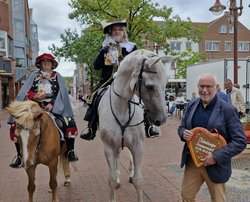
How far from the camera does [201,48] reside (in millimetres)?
56438

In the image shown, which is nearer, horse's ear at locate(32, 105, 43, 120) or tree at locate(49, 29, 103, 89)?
horse's ear at locate(32, 105, 43, 120)

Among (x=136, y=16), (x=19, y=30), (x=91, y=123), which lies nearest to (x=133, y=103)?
(x=91, y=123)

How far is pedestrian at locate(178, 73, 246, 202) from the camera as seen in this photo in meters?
2.86

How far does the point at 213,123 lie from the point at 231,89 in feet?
26.7

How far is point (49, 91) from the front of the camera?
4781 mm

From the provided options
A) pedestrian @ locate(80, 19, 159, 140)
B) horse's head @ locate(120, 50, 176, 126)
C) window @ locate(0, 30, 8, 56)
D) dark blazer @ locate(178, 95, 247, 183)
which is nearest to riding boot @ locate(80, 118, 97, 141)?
pedestrian @ locate(80, 19, 159, 140)

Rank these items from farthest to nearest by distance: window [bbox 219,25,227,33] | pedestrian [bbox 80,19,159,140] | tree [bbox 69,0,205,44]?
window [bbox 219,25,227,33]
tree [bbox 69,0,205,44]
pedestrian [bbox 80,19,159,140]

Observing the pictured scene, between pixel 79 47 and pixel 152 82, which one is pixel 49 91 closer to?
pixel 152 82

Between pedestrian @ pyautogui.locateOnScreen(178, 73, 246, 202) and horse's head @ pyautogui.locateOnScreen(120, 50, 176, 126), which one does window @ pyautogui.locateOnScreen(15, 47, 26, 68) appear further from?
pedestrian @ pyautogui.locateOnScreen(178, 73, 246, 202)

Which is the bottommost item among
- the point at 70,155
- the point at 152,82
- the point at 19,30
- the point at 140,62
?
the point at 70,155

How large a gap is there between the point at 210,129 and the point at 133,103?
1081 mm

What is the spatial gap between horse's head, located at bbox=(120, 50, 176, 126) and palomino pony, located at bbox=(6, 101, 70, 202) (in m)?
1.41

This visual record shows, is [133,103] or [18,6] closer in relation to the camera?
[133,103]

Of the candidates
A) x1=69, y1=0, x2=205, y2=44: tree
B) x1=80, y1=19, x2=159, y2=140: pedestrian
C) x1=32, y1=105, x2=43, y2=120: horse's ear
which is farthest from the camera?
x1=69, y1=0, x2=205, y2=44: tree
